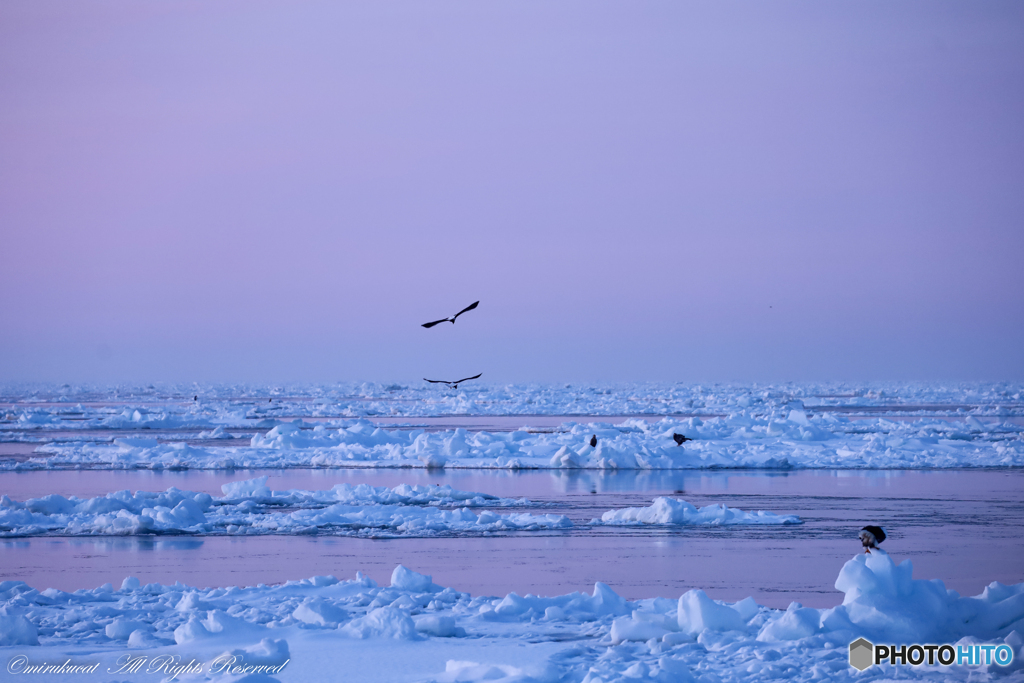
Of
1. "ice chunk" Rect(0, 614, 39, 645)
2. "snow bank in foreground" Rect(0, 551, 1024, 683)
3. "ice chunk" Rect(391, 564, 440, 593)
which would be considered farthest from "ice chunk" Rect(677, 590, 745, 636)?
"ice chunk" Rect(0, 614, 39, 645)

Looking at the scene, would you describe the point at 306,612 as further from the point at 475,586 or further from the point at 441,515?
the point at 441,515

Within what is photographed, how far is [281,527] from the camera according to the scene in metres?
14.8

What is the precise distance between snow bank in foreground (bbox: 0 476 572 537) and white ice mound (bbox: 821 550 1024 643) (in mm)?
6805

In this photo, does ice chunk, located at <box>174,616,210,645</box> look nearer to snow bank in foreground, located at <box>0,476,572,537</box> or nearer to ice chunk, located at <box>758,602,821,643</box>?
ice chunk, located at <box>758,602,821,643</box>

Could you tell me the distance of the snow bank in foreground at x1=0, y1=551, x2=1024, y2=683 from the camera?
23.4ft

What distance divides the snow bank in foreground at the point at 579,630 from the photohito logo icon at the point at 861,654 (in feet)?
0.25

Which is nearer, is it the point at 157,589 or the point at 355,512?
the point at 157,589

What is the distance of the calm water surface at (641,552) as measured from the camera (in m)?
10.8

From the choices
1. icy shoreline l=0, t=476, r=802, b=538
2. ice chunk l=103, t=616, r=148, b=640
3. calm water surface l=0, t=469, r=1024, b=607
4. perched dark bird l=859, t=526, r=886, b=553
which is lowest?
calm water surface l=0, t=469, r=1024, b=607

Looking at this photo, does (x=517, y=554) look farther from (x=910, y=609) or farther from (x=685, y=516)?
(x=910, y=609)

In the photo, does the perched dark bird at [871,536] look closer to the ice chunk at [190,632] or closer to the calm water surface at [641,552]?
the calm water surface at [641,552]

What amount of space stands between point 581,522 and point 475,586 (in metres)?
4.71

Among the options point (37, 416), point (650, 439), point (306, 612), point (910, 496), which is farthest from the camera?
point (37, 416)

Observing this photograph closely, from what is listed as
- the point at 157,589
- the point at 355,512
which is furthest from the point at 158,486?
the point at 157,589
